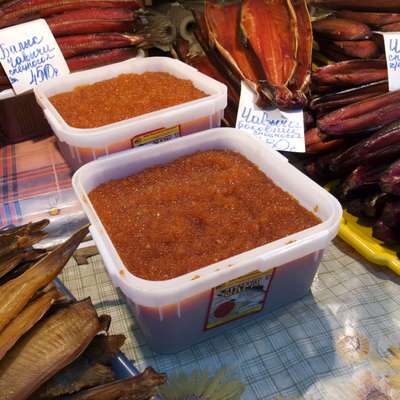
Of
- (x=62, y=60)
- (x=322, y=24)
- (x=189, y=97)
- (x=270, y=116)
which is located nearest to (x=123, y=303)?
(x=189, y=97)

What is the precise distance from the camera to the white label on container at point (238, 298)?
0.95 metres

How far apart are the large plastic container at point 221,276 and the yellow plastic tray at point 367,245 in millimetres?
243

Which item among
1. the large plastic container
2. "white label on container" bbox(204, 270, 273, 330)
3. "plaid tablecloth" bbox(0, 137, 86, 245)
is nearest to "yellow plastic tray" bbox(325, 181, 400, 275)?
the large plastic container

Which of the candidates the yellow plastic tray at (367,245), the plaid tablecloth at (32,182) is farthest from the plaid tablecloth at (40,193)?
the yellow plastic tray at (367,245)

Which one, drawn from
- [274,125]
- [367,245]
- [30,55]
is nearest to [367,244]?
[367,245]

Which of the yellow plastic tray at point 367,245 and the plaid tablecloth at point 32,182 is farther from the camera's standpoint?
the plaid tablecloth at point 32,182

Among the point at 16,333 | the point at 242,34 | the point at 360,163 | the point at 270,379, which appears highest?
the point at 242,34

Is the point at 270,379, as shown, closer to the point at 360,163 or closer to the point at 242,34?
the point at 360,163

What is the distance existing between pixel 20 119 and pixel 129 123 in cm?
56

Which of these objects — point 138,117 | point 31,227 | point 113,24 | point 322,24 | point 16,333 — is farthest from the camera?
point 322,24

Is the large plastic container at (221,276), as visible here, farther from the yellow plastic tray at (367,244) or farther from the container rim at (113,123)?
→ the yellow plastic tray at (367,244)

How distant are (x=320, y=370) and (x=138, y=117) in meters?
0.84

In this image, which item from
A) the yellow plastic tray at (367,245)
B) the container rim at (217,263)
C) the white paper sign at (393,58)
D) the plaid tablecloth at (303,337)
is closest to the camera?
the container rim at (217,263)

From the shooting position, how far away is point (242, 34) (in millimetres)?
1708
